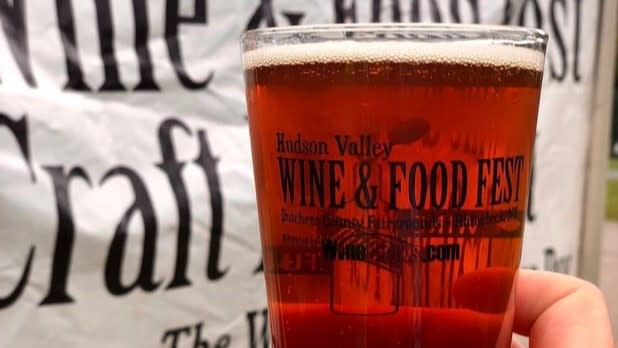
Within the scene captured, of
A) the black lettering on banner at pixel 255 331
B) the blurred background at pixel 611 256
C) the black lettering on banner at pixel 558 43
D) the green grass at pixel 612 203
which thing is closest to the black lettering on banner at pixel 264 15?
the black lettering on banner at pixel 255 331

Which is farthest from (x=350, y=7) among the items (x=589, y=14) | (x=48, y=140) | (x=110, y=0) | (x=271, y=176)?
(x=271, y=176)

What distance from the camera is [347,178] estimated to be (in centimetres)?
37

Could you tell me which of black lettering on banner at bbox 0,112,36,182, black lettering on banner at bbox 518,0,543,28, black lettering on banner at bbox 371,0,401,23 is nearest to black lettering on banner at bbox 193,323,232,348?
black lettering on banner at bbox 0,112,36,182

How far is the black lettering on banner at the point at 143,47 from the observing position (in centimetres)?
90

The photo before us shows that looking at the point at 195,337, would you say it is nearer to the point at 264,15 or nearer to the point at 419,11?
the point at 264,15

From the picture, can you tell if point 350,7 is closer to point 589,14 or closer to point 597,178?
point 589,14

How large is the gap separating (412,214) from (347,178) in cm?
4

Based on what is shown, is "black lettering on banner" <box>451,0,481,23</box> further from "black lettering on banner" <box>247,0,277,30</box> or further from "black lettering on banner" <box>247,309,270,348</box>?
"black lettering on banner" <box>247,309,270,348</box>

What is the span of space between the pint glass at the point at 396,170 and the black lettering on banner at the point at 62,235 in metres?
0.53

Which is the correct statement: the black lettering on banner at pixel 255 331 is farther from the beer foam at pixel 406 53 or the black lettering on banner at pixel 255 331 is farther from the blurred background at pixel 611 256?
the blurred background at pixel 611 256

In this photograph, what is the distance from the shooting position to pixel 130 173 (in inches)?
35.7

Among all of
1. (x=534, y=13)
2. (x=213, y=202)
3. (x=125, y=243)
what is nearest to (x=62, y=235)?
(x=125, y=243)

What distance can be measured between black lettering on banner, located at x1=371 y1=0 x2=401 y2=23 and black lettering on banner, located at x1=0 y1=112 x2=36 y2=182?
21.6 inches

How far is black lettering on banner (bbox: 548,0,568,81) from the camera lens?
1339 mm
